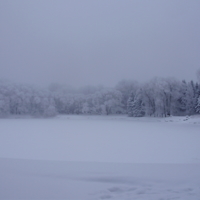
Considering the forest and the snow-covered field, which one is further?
the forest

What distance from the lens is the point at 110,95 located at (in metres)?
44.1

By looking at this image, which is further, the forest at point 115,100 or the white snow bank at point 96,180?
the forest at point 115,100

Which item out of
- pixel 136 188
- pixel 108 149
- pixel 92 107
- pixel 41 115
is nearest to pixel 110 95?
pixel 92 107

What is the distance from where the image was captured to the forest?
35750mm

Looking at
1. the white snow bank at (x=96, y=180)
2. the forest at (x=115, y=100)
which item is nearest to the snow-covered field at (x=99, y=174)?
the white snow bank at (x=96, y=180)

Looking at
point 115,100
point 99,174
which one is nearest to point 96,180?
point 99,174

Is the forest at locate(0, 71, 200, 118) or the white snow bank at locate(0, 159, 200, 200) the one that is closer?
the white snow bank at locate(0, 159, 200, 200)

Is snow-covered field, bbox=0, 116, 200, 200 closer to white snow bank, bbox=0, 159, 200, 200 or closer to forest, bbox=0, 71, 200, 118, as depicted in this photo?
white snow bank, bbox=0, 159, 200, 200

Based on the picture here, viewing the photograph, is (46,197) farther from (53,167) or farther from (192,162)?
(192,162)

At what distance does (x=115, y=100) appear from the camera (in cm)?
4378

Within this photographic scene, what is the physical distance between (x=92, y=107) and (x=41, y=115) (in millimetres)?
12103

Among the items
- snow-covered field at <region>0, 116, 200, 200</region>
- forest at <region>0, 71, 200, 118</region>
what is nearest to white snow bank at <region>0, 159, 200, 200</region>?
snow-covered field at <region>0, 116, 200, 200</region>

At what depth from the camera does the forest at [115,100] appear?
3575 centimetres

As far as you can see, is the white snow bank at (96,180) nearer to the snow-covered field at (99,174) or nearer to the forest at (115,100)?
the snow-covered field at (99,174)
